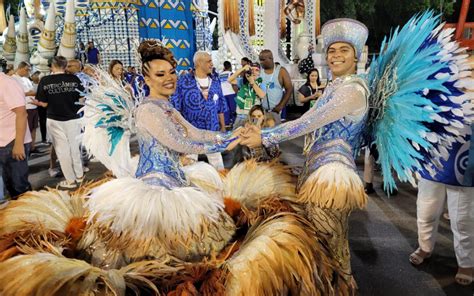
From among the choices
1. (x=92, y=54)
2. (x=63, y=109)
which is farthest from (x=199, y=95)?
(x=92, y=54)

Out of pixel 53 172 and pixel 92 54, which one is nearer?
pixel 53 172

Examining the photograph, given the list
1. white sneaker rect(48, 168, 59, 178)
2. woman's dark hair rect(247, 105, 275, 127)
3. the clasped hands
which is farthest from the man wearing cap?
white sneaker rect(48, 168, 59, 178)

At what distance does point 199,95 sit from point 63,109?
199 centimetres

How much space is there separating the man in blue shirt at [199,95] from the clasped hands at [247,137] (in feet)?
7.47

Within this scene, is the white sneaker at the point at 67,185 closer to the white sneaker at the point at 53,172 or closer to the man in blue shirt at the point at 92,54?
the white sneaker at the point at 53,172

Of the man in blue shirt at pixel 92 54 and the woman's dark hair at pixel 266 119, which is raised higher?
the man in blue shirt at pixel 92 54

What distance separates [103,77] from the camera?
2.10 m

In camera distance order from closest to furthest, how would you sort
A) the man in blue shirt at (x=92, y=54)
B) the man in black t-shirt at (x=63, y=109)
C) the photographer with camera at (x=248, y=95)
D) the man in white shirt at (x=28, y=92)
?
the photographer with camera at (x=248, y=95)
the man in black t-shirt at (x=63, y=109)
the man in white shirt at (x=28, y=92)
the man in blue shirt at (x=92, y=54)

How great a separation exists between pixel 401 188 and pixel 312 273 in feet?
12.4

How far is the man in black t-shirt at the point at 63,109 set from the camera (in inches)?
193

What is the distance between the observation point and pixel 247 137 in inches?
75.8

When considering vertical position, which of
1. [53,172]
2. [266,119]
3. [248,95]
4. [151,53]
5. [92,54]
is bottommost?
[53,172]

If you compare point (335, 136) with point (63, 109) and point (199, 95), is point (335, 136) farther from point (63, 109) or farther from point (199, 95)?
point (63, 109)

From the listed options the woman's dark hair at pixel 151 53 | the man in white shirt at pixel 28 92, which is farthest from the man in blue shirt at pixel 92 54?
the woman's dark hair at pixel 151 53
